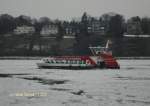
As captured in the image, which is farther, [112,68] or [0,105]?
[112,68]

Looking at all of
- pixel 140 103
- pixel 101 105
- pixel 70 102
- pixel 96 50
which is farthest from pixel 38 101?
pixel 96 50

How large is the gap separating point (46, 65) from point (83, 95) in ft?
217

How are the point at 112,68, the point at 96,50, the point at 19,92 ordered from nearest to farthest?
the point at 19,92 → the point at 112,68 → the point at 96,50

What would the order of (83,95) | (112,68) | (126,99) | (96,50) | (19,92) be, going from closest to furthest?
(126,99), (83,95), (19,92), (112,68), (96,50)

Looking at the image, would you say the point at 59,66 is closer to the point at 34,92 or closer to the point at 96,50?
the point at 96,50

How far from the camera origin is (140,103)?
44.3m

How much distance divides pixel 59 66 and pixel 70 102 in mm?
69290

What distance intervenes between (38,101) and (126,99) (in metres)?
7.78

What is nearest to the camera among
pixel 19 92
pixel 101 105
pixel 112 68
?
pixel 101 105

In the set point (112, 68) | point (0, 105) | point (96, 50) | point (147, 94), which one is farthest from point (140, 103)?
point (96, 50)

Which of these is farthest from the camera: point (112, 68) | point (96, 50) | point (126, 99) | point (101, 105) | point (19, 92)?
point (96, 50)

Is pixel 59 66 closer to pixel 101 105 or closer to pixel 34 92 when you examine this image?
pixel 34 92

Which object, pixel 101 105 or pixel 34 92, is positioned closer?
pixel 101 105

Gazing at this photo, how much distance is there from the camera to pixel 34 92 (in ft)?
176
